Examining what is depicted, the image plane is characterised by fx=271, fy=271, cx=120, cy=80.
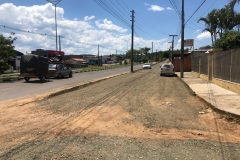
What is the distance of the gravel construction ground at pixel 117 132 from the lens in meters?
5.30

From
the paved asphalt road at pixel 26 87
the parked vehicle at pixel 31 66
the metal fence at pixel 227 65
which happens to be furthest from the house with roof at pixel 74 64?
the metal fence at pixel 227 65

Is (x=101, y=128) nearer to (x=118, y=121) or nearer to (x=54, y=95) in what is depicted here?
(x=118, y=121)

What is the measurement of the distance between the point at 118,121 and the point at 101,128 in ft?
2.99

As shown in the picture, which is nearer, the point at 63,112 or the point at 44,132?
the point at 44,132

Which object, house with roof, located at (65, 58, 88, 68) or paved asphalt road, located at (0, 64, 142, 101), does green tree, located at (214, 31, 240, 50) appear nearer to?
paved asphalt road, located at (0, 64, 142, 101)

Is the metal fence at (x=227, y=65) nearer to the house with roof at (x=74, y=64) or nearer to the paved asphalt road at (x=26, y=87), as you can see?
the paved asphalt road at (x=26, y=87)

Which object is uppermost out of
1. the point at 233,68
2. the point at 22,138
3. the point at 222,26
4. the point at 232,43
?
the point at 222,26

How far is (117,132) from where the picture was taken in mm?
6840

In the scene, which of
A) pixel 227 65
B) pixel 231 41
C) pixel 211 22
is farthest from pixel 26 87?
pixel 211 22

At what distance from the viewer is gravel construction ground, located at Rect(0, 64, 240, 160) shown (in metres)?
5.30

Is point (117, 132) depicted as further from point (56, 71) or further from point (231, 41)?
point (231, 41)

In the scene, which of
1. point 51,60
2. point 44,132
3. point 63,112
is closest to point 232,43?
point 63,112

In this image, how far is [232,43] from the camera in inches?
1100

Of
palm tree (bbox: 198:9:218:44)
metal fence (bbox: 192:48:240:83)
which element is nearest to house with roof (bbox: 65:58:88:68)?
palm tree (bbox: 198:9:218:44)
